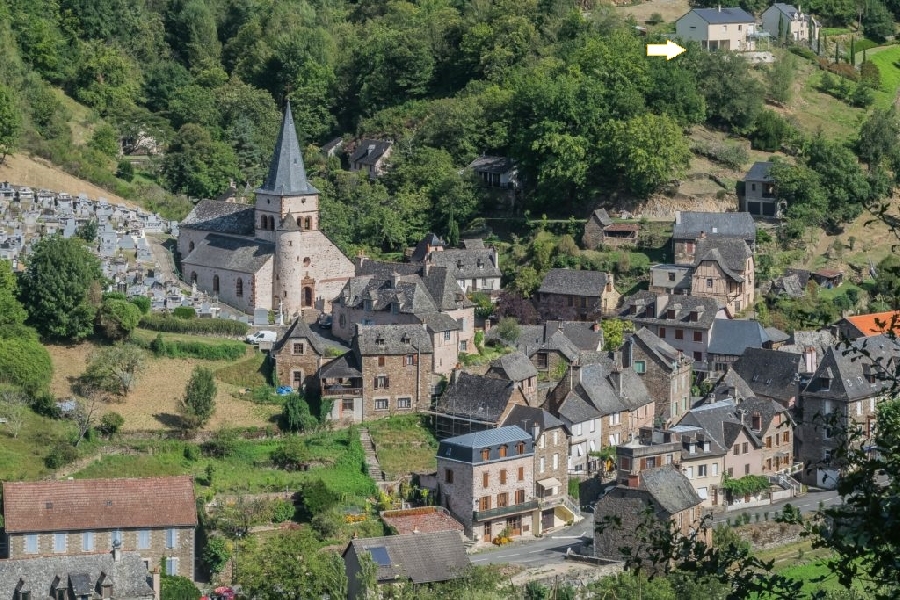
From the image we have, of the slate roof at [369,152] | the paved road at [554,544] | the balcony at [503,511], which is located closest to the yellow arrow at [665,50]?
the slate roof at [369,152]

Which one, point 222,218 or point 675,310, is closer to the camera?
point 675,310

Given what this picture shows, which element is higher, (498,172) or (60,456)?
(498,172)

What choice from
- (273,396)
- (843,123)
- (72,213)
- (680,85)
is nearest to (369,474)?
(273,396)

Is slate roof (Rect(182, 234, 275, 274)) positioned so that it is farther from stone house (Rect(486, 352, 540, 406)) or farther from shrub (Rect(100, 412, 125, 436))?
shrub (Rect(100, 412, 125, 436))

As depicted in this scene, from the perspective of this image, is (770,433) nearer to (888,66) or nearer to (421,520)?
(421,520)

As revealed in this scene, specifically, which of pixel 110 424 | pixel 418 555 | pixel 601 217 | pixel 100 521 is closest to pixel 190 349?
pixel 110 424

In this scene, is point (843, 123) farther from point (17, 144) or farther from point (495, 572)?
point (495, 572)
